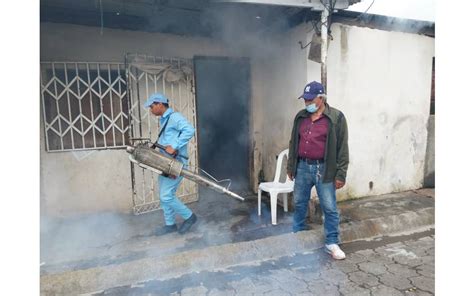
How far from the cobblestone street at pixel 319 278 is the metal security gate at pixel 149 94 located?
2.31 m

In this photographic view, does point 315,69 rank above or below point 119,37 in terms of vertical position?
below

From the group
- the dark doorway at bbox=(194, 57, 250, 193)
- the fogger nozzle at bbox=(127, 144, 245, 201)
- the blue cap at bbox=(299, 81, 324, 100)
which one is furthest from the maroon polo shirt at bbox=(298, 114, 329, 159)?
the dark doorway at bbox=(194, 57, 250, 193)

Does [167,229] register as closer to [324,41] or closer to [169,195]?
[169,195]

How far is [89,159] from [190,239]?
2.19 meters

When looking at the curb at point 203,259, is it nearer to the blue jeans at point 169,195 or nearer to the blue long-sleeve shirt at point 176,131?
the blue jeans at point 169,195

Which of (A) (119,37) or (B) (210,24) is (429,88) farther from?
(A) (119,37)

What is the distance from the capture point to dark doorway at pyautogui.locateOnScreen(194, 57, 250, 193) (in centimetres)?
641

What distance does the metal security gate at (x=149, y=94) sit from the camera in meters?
5.27

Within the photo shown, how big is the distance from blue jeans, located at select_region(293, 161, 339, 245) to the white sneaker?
0.05 metres

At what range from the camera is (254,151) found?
652 cm

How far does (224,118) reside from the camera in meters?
6.95

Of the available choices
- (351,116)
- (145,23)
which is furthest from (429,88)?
(145,23)
